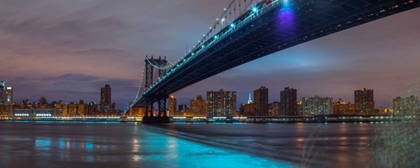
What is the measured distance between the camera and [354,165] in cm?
2184

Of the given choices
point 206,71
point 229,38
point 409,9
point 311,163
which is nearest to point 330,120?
point 206,71

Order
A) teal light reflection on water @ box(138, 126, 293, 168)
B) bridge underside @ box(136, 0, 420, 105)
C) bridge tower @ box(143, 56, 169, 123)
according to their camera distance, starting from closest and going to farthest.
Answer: teal light reflection on water @ box(138, 126, 293, 168), bridge underside @ box(136, 0, 420, 105), bridge tower @ box(143, 56, 169, 123)

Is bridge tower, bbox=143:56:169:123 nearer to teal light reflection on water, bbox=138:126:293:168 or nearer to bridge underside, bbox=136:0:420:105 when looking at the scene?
bridge underside, bbox=136:0:420:105

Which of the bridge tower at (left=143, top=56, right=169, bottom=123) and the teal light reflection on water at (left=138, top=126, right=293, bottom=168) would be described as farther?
the bridge tower at (left=143, top=56, right=169, bottom=123)

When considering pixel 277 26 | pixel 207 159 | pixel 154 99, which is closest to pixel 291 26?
pixel 277 26

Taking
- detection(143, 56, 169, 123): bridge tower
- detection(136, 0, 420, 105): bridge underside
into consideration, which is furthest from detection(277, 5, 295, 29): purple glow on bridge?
detection(143, 56, 169, 123): bridge tower

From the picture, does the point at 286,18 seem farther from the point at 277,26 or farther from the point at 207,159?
the point at 207,159

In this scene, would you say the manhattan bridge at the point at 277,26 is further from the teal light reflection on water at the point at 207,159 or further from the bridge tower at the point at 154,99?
the bridge tower at the point at 154,99

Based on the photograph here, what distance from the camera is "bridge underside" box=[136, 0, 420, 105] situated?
109 feet

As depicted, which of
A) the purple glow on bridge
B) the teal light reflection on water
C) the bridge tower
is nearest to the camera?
the teal light reflection on water

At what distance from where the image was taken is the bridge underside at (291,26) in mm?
A: 33156

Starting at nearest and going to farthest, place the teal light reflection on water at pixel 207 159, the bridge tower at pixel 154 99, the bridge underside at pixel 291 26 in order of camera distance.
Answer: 1. the teal light reflection on water at pixel 207 159
2. the bridge underside at pixel 291 26
3. the bridge tower at pixel 154 99

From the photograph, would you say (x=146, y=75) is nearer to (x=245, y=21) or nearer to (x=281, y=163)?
(x=245, y=21)

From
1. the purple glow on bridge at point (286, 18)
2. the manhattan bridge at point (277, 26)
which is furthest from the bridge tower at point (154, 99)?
the purple glow on bridge at point (286, 18)
